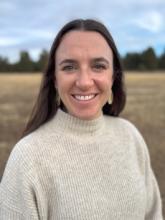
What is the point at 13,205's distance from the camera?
6.45 feet

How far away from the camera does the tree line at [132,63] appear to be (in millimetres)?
61688

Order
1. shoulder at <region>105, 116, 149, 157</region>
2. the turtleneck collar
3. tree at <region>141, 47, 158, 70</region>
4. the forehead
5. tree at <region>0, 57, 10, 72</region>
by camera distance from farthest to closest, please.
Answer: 1. tree at <region>141, 47, 158, 70</region>
2. tree at <region>0, 57, 10, 72</region>
3. shoulder at <region>105, 116, 149, 157</region>
4. the turtleneck collar
5. the forehead

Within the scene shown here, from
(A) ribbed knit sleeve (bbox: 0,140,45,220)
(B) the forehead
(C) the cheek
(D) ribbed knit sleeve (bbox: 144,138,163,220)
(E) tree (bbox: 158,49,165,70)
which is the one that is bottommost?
(E) tree (bbox: 158,49,165,70)

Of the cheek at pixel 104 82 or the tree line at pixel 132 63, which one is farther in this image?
the tree line at pixel 132 63

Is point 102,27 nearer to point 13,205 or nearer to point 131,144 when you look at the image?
point 131,144

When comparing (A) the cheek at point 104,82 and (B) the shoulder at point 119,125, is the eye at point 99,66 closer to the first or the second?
(A) the cheek at point 104,82

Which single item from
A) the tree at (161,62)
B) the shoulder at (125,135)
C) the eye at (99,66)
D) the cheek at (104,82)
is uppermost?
the eye at (99,66)

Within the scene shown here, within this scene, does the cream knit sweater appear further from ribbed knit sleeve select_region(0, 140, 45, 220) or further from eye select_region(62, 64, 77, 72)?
eye select_region(62, 64, 77, 72)

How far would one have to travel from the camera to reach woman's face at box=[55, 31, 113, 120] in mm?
2062

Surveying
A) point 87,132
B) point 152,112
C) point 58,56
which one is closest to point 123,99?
point 87,132

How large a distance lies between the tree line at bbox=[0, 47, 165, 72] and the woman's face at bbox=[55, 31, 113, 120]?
5795 centimetres

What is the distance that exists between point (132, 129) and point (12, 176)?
2.34 ft

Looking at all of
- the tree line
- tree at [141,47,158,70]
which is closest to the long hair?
the tree line

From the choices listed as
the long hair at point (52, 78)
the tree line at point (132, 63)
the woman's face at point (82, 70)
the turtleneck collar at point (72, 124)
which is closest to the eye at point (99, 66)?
the woman's face at point (82, 70)
